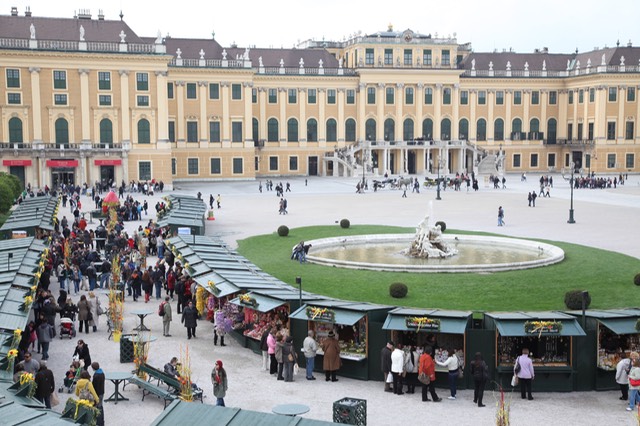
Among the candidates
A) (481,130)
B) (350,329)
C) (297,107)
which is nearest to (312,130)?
(297,107)

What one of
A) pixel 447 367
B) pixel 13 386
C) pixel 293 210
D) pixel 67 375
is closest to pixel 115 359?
pixel 67 375

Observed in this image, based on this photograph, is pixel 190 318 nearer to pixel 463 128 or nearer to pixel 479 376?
pixel 479 376

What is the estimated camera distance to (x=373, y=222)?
50375 millimetres

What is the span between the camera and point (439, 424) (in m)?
17.3

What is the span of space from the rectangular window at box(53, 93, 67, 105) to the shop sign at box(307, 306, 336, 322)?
2476 inches

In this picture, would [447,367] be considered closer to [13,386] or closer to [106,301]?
[13,386]

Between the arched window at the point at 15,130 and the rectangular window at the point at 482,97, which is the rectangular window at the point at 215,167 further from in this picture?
the rectangular window at the point at 482,97

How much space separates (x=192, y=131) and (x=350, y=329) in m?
71.8

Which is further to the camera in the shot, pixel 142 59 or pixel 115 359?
pixel 142 59

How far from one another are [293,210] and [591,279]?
97.6ft

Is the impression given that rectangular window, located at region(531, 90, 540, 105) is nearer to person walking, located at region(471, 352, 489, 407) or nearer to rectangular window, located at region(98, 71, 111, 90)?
rectangular window, located at region(98, 71, 111, 90)

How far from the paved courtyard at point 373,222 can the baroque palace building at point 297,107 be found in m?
6.11

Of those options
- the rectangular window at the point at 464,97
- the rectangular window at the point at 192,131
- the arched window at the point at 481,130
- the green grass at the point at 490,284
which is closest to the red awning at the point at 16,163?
the rectangular window at the point at 192,131

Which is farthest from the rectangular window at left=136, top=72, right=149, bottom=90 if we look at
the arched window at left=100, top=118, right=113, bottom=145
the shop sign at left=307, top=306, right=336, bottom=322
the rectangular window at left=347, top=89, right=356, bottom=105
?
the shop sign at left=307, top=306, right=336, bottom=322
